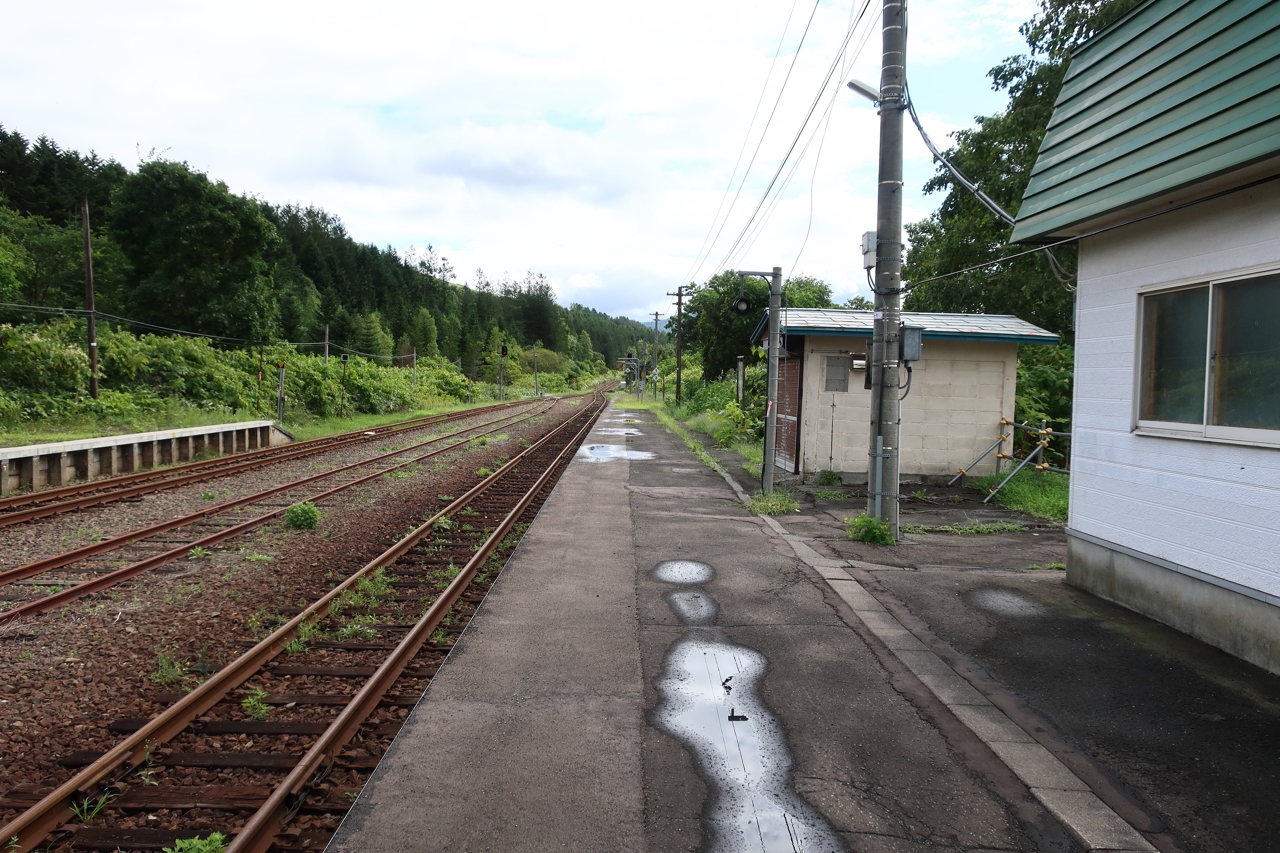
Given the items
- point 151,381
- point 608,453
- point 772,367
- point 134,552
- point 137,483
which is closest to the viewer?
point 134,552

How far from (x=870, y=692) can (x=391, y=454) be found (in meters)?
15.6

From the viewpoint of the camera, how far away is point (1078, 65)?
7152 mm

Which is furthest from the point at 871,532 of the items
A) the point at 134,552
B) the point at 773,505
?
the point at 134,552

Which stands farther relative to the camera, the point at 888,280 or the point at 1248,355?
the point at 888,280

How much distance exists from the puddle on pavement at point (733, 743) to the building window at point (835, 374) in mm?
8471

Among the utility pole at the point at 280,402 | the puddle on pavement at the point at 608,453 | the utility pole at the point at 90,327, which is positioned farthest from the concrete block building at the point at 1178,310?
the utility pole at the point at 280,402

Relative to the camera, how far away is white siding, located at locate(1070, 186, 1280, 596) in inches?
190

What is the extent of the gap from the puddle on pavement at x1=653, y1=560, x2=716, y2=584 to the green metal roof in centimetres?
442

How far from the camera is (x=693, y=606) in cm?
632

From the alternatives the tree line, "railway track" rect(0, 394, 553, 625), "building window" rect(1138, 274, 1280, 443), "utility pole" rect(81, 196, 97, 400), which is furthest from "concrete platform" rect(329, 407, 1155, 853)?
the tree line

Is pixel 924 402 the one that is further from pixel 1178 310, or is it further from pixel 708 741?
pixel 708 741

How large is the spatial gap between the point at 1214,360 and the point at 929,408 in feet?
27.8

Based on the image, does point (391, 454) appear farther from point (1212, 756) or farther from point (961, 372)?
point (1212, 756)

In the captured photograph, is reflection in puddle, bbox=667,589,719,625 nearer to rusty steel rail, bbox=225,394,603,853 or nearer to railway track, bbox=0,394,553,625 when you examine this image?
rusty steel rail, bbox=225,394,603,853
